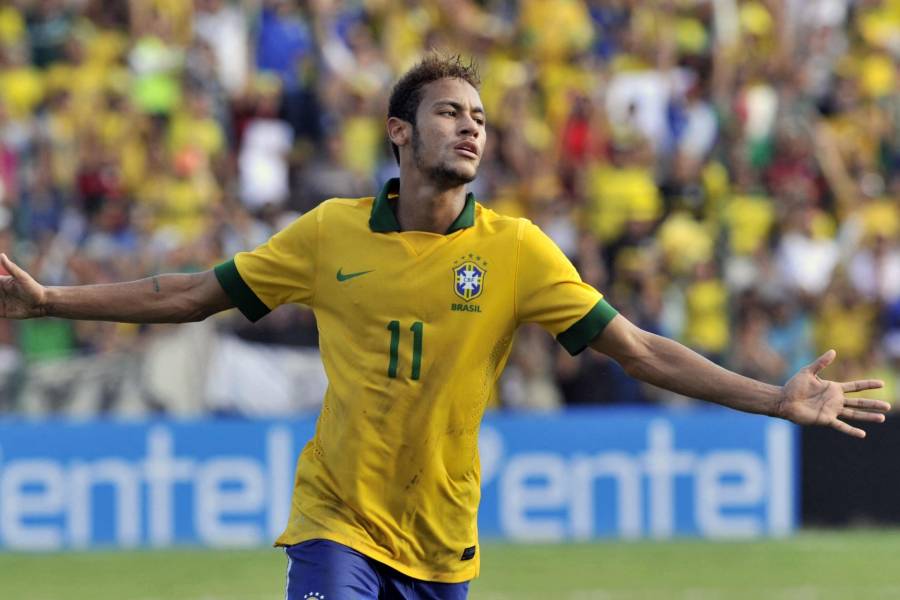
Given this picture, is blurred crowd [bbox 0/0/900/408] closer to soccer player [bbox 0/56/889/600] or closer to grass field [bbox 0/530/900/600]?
grass field [bbox 0/530/900/600]

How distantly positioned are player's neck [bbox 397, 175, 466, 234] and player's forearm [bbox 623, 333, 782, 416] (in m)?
0.82

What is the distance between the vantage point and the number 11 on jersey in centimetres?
582

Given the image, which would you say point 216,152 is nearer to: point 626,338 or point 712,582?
point 712,582

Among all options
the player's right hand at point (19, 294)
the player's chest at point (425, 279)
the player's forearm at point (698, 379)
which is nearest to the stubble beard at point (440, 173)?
the player's chest at point (425, 279)

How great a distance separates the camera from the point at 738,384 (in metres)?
5.74

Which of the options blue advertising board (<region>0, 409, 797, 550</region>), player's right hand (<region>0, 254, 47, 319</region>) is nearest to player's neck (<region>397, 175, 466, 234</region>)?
player's right hand (<region>0, 254, 47, 319</region>)

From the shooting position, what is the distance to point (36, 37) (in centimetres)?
1662

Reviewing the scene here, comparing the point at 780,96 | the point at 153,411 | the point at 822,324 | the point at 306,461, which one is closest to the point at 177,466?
the point at 153,411

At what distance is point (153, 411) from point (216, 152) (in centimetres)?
293

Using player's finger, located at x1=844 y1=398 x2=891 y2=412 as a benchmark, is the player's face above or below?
above

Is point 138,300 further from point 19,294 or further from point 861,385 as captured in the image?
point 861,385

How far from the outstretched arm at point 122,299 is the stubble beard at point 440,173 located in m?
0.84

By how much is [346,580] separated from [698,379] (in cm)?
138

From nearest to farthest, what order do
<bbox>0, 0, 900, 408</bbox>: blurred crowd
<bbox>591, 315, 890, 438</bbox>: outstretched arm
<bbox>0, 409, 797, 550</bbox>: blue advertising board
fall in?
1. <bbox>591, 315, 890, 438</bbox>: outstretched arm
2. <bbox>0, 409, 797, 550</bbox>: blue advertising board
3. <bbox>0, 0, 900, 408</bbox>: blurred crowd
